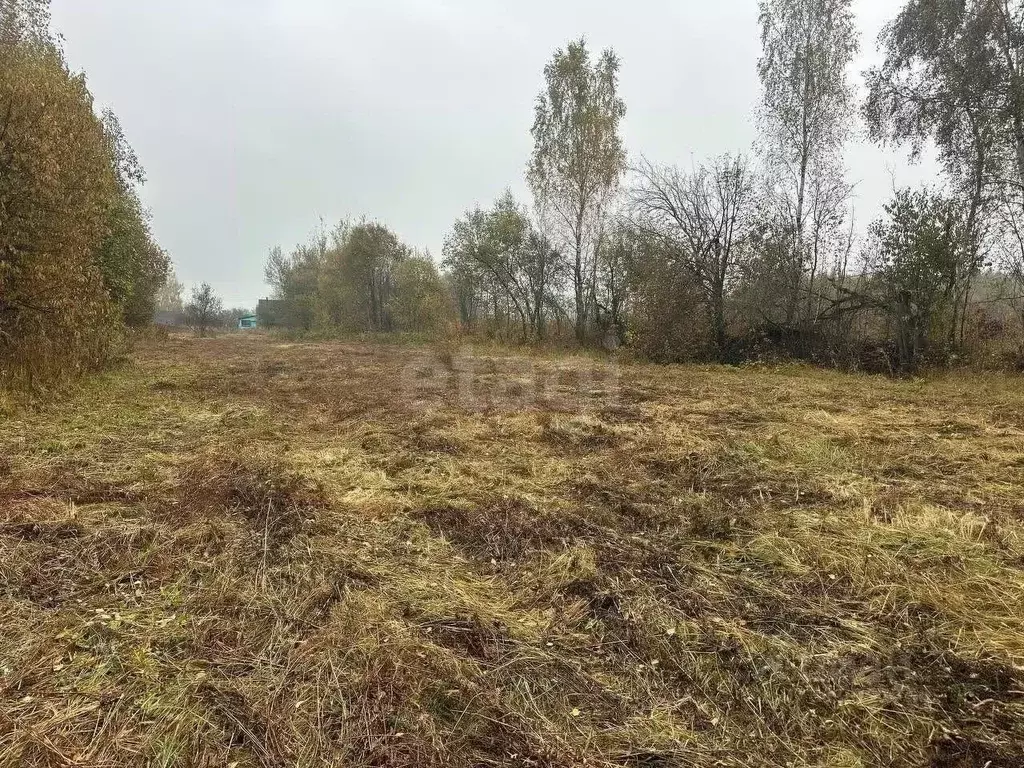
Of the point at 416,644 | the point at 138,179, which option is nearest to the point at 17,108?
the point at 416,644

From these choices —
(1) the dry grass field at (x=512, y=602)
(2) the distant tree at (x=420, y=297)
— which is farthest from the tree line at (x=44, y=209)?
(2) the distant tree at (x=420, y=297)

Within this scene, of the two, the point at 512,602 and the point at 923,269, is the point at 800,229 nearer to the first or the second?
the point at 923,269

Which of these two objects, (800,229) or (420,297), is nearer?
(800,229)

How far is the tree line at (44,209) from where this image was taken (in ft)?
21.6

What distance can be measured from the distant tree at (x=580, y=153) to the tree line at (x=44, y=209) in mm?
14141

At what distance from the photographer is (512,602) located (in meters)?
2.59

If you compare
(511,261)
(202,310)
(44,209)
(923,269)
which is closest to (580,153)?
(511,261)

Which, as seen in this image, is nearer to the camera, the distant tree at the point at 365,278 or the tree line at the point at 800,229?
the tree line at the point at 800,229

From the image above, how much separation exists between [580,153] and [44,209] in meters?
Answer: 16.1

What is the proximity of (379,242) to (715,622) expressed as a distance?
31.8 meters

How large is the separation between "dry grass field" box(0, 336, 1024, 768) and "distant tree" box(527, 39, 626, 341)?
15.1 metres

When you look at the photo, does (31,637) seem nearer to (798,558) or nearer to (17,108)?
(798,558)

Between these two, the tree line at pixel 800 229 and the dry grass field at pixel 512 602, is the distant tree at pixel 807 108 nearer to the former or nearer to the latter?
the tree line at pixel 800 229

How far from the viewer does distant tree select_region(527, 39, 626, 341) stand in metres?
18.9
